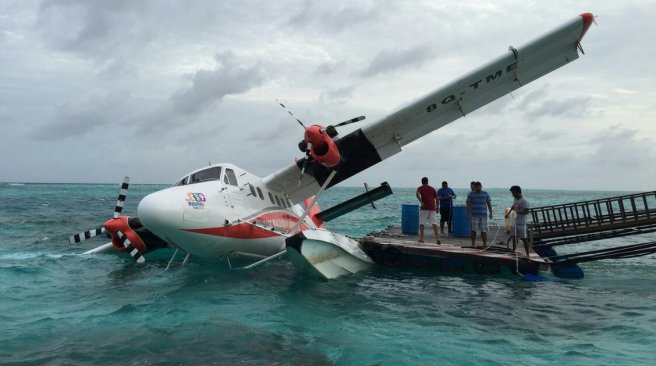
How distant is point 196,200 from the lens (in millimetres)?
9617

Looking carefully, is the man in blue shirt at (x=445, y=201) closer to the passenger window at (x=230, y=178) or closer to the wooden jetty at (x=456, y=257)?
the wooden jetty at (x=456, y=257)

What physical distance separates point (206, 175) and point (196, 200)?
4.23 feet

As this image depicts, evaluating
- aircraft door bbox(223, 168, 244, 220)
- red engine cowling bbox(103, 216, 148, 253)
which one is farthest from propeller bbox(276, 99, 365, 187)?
red engine cowling bbox(103, 216, 148, 253)

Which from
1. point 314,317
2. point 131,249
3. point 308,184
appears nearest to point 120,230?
point 131,249

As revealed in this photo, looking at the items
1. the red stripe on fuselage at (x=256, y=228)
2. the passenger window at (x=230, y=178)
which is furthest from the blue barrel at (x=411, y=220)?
the passenger window at (x=230, y=178)

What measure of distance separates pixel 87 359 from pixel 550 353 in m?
5.90

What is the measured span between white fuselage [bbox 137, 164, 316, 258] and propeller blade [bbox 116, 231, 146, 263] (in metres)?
2.34

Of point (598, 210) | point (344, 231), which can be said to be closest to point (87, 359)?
point (598, 210)

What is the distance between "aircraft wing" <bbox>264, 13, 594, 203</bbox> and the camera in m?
10.0

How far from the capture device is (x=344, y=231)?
80.7 ft

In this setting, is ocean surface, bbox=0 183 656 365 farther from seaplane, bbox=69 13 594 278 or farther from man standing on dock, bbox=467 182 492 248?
man standing on dock, bbox=467 182 492 248

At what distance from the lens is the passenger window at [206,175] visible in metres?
10.6

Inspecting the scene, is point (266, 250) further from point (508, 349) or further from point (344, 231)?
point (344, 231)

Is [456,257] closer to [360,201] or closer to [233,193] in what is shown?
[360,201]
